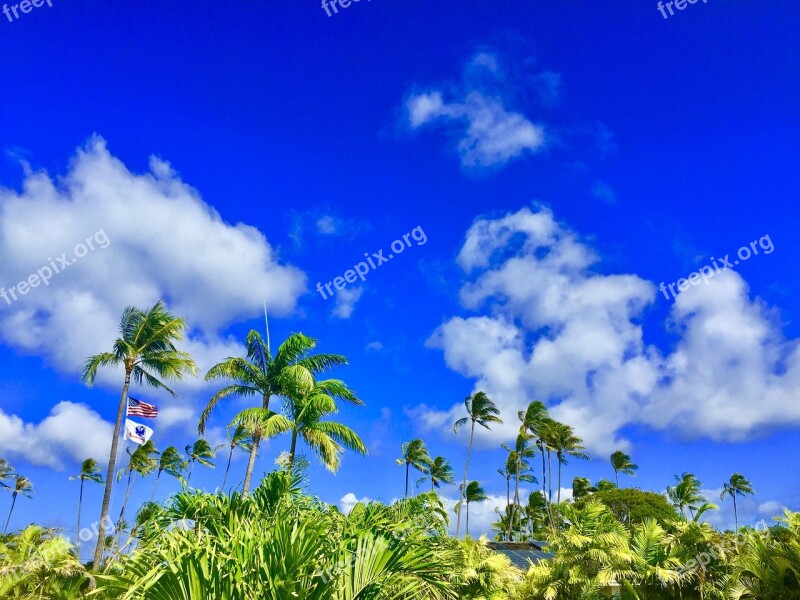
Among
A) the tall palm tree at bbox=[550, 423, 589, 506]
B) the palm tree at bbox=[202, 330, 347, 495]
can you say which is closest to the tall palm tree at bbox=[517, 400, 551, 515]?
the tall palm tree at bbox=[550, 423, 589, 506]

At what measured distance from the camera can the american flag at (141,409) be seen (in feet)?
83.1

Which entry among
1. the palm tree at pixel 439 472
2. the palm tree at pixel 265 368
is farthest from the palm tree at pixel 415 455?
the palm tree at pixel 265 368

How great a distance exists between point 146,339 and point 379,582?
22.9 m

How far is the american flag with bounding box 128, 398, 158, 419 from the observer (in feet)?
83.1

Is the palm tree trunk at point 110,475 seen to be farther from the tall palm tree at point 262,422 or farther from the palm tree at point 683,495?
the palm tree at point 683,495

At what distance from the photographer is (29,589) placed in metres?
15.6

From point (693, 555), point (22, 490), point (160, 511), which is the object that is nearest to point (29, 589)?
point (160, 511)

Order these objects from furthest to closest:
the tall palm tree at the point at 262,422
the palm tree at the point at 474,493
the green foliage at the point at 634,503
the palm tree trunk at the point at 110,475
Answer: the palm tree at the point at 474,493 → the green foliage at the point at 634,503 → the palm tree trunk at the point at 110,475 → the tall palm tree at the point at 262,422

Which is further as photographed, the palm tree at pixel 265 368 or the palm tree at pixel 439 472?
the palm tree at pixel 439 472

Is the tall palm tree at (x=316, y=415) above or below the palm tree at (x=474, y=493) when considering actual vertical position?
below

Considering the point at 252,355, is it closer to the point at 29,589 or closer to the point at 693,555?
the point at 29,589

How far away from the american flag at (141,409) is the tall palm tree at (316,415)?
26.9 feet

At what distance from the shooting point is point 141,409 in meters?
25.6

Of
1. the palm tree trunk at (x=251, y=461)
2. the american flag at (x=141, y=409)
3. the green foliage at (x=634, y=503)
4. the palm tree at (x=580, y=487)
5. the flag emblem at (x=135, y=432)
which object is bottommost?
the palm tree trunk at (x=251, y=461)
